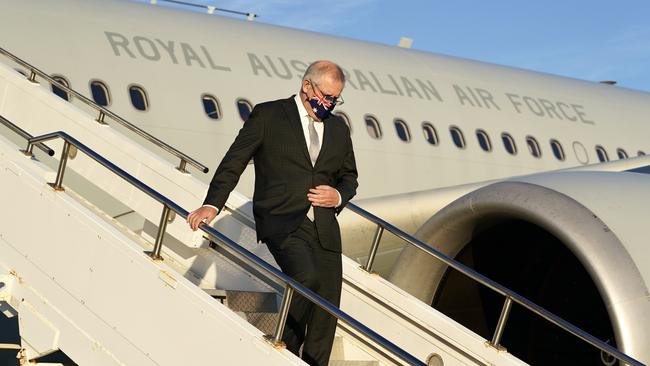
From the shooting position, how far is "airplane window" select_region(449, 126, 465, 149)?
1185 centimetres

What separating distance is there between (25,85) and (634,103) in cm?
921

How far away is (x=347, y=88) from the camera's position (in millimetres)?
11125

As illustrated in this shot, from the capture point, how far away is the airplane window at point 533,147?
41.5 ft

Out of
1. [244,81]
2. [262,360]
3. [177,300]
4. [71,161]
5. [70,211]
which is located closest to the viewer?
[262,360]

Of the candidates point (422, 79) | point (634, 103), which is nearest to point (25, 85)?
point (422, 79)

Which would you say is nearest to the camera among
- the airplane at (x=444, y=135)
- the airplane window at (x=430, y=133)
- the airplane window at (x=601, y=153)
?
the airplane at (x=444, y=135)

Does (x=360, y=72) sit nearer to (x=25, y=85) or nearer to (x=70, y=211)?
(x=25, y=85)

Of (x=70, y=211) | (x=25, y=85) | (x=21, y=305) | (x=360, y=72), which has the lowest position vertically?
(x=21, y=305)

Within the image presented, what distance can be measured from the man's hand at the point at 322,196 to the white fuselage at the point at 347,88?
4969mm

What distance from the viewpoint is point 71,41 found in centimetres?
950

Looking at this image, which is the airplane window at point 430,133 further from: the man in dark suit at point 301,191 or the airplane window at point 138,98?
the man in dark suit at point 301,191

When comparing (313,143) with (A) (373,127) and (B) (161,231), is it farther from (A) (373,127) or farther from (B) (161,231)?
(A) (373,127)

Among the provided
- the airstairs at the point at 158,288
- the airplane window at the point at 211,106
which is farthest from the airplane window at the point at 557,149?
the airstairs at the point at 158,288

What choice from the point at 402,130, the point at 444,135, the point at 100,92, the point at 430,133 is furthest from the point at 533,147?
the point at 100,92
